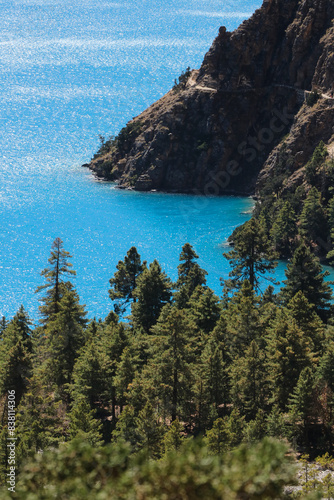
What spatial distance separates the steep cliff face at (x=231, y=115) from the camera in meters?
147

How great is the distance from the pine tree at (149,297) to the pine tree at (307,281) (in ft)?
41.8

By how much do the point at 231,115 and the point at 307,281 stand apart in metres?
96.9

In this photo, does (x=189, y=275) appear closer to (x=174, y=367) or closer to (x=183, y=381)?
(x=183, y=381)

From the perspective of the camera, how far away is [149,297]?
66.2 m

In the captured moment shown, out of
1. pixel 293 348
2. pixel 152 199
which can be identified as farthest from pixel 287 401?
pixel 152 199

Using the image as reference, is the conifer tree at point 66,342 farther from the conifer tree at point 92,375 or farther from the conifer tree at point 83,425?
the conifer tree at point 83,425

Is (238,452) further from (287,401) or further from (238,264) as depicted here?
(238,264)

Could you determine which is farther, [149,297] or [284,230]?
[284,230]

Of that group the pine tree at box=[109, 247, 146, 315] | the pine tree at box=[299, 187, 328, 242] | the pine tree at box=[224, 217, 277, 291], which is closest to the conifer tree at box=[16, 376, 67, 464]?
the pine tree at box=[224, 217, 277, 291]

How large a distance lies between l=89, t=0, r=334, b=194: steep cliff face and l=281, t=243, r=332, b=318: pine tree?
3380 inches

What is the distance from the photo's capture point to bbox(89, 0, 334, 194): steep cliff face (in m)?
147

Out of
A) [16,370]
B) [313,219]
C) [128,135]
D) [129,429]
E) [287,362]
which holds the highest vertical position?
[128,135]

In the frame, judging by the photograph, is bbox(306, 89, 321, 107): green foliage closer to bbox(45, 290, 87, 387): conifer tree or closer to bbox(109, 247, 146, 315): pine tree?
bbox(109, 247, 146, 315): pine tree

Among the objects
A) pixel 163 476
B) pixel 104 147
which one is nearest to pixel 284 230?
pixel 104 147
